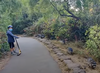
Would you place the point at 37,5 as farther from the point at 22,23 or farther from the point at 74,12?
the point at 22,23

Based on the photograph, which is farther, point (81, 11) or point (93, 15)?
point (81, 11)

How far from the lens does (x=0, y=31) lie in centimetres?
723

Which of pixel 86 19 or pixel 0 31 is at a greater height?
pixel 86 19

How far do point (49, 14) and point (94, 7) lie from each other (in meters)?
3.41

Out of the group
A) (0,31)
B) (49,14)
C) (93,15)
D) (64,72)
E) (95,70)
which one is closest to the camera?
(64,72)

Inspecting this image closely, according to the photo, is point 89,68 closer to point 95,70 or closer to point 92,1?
point 95,70

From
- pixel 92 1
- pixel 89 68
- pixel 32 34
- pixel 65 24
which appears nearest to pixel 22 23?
pixel 32 34

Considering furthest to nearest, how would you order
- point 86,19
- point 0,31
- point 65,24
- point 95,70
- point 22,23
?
point 22,23
point 65,24
point 86,19
point 0,31
point 95,70

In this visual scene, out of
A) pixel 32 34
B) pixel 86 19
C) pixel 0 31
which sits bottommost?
pixel 32 34

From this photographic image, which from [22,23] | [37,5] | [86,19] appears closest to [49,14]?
[37,5]

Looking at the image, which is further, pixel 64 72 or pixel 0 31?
pixel 0 31

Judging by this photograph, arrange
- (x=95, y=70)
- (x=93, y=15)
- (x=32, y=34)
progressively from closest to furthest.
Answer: (x=95, y=70) < (x=93, y=15) < (x=32, y=34)

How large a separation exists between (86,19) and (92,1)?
136 cm

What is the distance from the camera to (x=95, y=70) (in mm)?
4594
